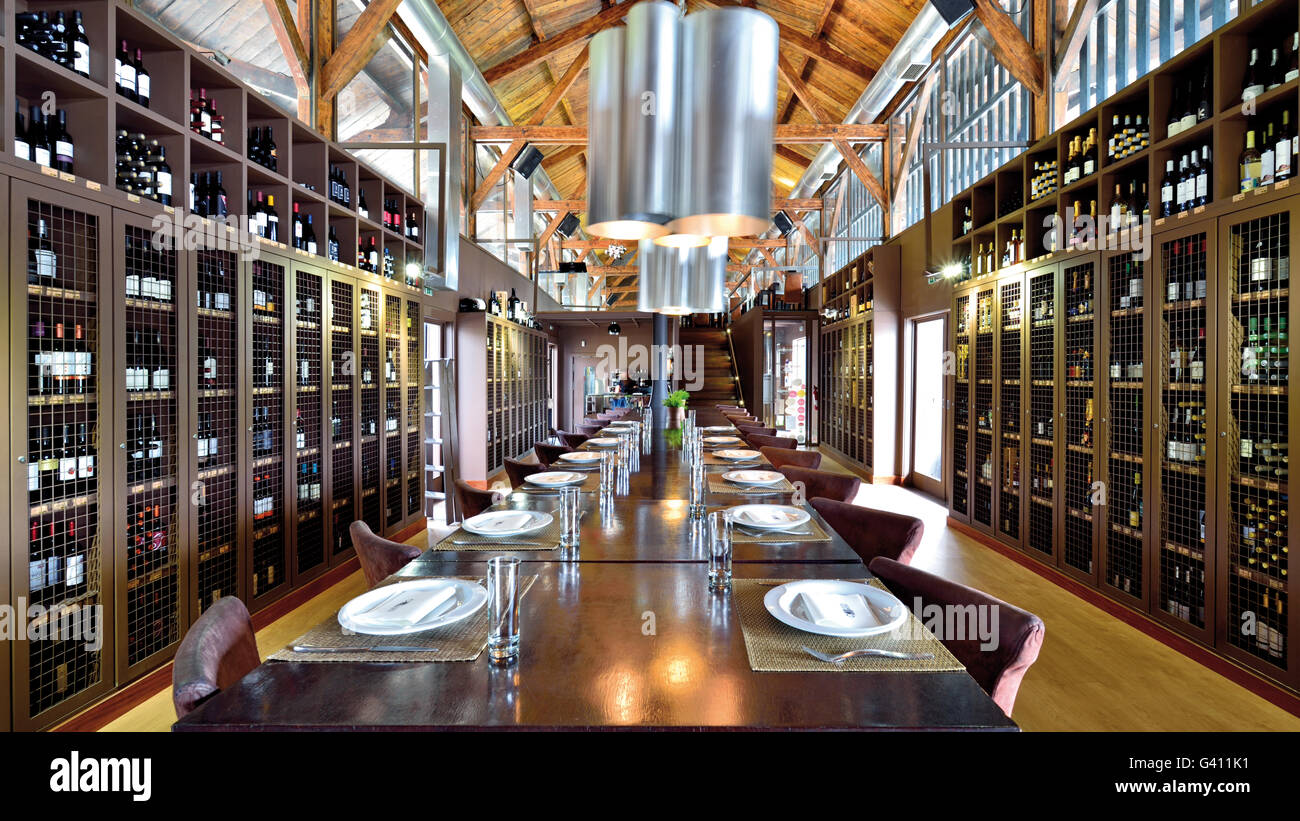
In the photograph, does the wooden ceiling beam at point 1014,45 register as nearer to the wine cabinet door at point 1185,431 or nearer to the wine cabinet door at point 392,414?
the wine cabinet door at point 1185,431

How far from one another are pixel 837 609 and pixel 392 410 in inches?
177

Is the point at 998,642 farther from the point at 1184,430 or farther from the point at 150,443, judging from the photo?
the point at 150,443

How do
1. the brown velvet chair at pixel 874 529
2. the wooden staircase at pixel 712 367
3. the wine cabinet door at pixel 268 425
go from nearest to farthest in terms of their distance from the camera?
the brown velvet chair at pixel 874 529
the wine cabinet door at pixel 268 425
the wooden staircase at pixel 712 367

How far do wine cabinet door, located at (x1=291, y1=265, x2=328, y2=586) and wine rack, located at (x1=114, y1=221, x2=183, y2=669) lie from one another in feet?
3.01

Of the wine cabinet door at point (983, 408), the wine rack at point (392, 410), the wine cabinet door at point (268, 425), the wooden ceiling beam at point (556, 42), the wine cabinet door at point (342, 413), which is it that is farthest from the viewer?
the wooden ceiling beam at point (556, 42)

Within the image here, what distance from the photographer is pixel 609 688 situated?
3.68ft

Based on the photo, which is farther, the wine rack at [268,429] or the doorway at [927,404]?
the doorway at [927,404]

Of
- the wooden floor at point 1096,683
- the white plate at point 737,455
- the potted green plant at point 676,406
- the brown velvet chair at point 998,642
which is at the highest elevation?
the potted green plant at point 676,406

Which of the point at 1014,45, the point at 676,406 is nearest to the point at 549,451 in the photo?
the point at 676,406

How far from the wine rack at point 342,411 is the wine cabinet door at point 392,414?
1.30ft

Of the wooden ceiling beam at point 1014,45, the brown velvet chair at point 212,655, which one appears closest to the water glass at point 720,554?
the brown velvet chair at point 212,655

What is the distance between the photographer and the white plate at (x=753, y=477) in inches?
121

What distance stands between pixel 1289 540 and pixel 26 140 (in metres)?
5.26
